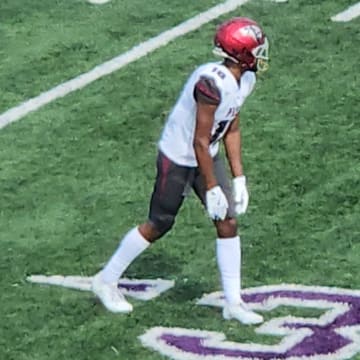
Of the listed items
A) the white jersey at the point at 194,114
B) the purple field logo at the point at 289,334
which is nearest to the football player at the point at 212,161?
the white jersey at the point at 194,114

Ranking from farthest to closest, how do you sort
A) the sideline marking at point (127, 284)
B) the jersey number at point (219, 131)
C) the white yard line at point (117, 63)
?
the white yard line at point (117, 63) < the sideline marking at point (127, 284) < the jersey number at point (219, 131)

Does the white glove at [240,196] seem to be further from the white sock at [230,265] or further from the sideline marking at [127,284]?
the sideline marking at [127,284]

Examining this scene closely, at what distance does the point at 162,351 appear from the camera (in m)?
7.16

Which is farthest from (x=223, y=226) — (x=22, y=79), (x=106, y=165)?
(x=22, y=79)

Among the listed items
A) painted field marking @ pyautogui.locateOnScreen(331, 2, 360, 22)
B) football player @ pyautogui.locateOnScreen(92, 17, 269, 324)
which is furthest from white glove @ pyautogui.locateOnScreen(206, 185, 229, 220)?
painted field marking @ pyautogui.locateOnScreen(331, 2, 360, 22)

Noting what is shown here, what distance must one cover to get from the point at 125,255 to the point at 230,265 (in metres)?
0.54

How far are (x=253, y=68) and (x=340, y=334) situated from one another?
4.35 feet

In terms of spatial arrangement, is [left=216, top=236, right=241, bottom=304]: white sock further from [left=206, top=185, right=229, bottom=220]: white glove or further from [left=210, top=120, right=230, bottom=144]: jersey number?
[left=210, top=120, right=230, bottom=144]: jersey number

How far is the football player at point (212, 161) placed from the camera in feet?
23.6

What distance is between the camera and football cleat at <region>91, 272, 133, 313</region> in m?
7.62

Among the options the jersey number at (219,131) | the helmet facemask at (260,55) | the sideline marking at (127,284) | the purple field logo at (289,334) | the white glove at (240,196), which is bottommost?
the sideline marking at (127,284)

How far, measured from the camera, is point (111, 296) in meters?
7.65

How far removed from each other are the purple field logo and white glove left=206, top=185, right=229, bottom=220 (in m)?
0.59

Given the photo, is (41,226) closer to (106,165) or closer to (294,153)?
(106,165)
